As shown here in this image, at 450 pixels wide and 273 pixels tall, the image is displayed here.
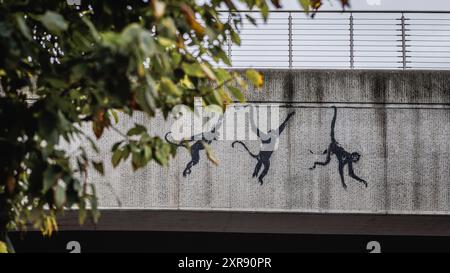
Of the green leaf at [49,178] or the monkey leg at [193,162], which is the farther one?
the monkey leg at [193,162]

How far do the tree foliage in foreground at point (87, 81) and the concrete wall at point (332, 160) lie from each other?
23.9 feet

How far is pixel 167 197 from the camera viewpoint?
12.6 m

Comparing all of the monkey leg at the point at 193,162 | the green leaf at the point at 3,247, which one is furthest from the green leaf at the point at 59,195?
the monkey leg at the point at 193,162

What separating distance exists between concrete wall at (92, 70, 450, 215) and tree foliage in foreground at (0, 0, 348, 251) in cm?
729

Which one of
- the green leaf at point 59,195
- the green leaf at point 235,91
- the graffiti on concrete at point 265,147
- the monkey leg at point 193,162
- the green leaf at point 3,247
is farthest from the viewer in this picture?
the graffiti on concrete at point 265,147

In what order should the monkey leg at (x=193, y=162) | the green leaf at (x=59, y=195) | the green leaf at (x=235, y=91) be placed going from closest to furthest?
the green leaf at (x=59, y=195), the green leaf at (x=235, y=91), the monkey leg at (x=193, y=162)

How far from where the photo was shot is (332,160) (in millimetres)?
12609

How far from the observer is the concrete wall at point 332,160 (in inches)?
494

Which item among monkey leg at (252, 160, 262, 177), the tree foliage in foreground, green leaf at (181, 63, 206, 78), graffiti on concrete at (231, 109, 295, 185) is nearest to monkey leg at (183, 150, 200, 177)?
graffiti on concrete at (231, 109, 295, 185)

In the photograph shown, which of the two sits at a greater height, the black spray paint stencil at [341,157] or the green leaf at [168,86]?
the green leaf at [168,86]

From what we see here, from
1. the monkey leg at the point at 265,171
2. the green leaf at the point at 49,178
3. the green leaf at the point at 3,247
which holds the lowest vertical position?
the green leaf at the point at 3,247

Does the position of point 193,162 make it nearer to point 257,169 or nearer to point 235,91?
point 257,169

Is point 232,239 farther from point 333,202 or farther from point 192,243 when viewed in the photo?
point 333,202

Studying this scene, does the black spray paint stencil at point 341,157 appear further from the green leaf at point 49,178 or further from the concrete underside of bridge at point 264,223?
the green leaf at point 49,178
